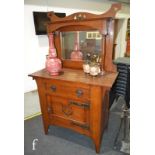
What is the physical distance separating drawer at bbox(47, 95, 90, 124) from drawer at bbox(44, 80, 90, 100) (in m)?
0.06

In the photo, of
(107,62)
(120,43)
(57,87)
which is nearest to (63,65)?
(57,87)

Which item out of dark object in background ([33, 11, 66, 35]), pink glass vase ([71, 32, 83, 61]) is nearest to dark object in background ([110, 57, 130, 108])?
pink glass vase ([71, 32, 83, 61])

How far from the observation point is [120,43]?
18.1 feet

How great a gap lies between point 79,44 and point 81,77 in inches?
16.8

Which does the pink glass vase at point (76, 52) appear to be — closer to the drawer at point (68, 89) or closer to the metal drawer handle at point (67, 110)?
the drawer at point (68, 89)

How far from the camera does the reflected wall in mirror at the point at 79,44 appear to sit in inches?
68.4

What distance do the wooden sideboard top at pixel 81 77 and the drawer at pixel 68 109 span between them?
22 centimetres

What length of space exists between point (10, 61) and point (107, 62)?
1.27 metres

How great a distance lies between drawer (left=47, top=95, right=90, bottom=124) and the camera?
1.64m

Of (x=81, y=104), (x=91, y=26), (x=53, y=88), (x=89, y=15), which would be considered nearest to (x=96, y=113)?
(x=81, y=104)

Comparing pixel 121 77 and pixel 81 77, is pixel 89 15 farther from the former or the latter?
pixel 121 77

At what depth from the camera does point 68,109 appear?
68.3 inches

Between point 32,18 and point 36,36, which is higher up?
point 32,18
